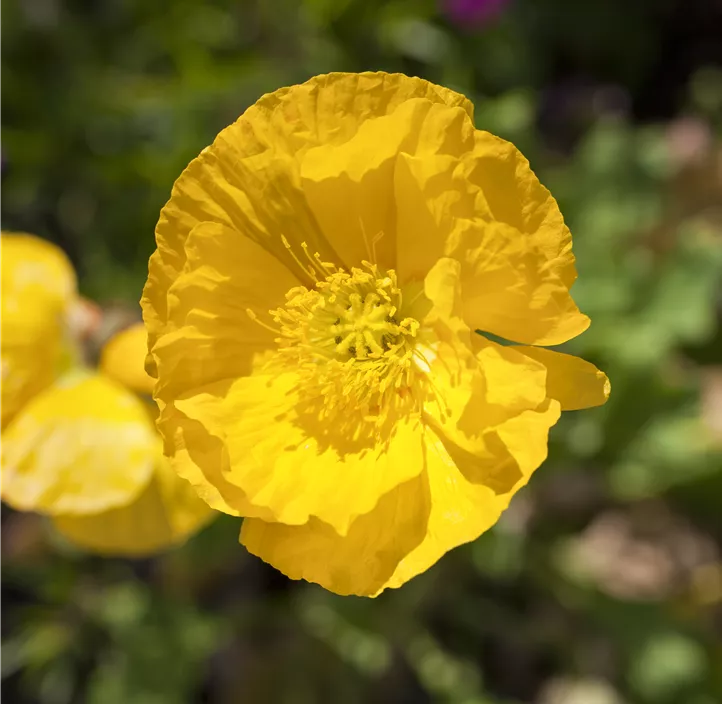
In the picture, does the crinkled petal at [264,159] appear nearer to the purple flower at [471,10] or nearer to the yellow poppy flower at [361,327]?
the yellow poppy flower at [361,327]

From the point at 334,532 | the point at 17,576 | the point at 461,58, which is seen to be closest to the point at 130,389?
the point at 334,532

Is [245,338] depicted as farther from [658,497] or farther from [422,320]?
[658,497]

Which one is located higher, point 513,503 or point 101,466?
point 101,466

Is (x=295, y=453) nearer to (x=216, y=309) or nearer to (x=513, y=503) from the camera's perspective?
(x=216, y=309)

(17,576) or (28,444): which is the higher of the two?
(28,444)

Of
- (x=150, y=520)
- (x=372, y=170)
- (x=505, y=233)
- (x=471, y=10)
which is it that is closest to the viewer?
(x=505, y=233)

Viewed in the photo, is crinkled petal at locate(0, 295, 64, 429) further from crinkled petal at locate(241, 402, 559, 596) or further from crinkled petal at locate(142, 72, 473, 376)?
crinkled petal at locate(241, 402, 559, 596)

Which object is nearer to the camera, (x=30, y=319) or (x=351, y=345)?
(x=351, y=345)

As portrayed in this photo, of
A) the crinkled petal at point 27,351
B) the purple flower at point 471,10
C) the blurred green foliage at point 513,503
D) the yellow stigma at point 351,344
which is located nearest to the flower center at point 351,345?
the yellow stigma at point 351,344

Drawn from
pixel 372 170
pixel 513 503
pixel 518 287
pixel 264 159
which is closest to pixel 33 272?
pixel 264 159
